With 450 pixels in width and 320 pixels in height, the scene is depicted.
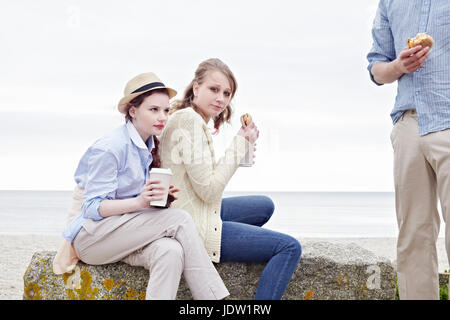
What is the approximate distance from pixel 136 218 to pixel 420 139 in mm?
1549

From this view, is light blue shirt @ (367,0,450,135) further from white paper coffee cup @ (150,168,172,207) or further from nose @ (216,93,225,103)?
white paper coffee cup @ (150,168,172,207)

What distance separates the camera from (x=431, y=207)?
2.55 metres

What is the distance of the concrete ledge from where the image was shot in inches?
100

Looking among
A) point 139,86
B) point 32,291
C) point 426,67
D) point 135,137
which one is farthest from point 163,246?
point 426,67

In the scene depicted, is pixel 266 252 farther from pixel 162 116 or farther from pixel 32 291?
pixel 32 291

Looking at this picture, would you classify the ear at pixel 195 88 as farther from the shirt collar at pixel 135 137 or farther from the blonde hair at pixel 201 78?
the shirt collar at pixel 135 137

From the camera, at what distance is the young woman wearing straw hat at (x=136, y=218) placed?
222 cm

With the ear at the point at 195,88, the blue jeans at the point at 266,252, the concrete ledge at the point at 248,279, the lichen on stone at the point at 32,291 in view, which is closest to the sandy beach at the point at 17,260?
the concrete ledge at the point at 248,279

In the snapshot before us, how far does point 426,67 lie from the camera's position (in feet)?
8.46

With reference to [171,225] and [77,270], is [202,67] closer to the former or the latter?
[171,225]

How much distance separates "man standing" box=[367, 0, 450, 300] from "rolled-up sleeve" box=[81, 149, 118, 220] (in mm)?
1556

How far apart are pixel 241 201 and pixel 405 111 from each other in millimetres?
1114

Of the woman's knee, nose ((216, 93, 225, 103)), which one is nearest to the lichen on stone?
the woman's knee
